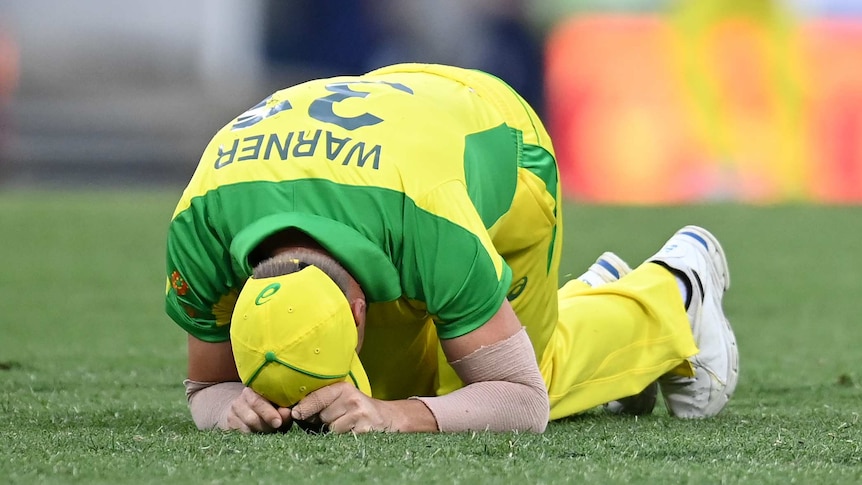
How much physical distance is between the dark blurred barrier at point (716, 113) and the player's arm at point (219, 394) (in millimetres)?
7685

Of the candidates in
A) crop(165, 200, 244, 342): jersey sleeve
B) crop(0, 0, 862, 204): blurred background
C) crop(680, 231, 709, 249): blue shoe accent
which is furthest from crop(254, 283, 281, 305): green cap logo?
crop(0, 0, 862, 204): blurred background

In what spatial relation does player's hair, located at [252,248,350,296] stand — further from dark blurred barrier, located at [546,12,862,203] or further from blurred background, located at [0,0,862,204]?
dark blurred barrier, located at [546,12,862,203]

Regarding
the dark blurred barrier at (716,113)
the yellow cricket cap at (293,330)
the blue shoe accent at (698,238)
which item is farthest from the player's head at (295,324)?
the dark blurred barrier at (716,113)

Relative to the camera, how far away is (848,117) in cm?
991

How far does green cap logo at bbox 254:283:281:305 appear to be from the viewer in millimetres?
1983

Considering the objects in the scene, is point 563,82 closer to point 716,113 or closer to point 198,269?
point 716,113

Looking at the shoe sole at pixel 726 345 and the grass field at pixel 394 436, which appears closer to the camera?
the grass field at pixel 394 436

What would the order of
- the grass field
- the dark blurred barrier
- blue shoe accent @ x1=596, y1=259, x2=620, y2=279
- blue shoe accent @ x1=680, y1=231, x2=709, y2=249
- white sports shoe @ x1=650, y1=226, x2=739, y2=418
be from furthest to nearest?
1. the dark blurred barrier
2. blue shoe accent @ x1=596, y1=259, x2=620, y2=279
3. blue shoe accent @ x1=680, y1=231, x2=709, y2=249
4. white sports shoe @ x1=650, y1=226, x2=739, y2=418
5. the grass field

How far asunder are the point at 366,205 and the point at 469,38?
9.23 metres

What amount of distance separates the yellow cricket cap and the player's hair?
0.04ft

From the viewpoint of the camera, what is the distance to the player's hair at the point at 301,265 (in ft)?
6.61

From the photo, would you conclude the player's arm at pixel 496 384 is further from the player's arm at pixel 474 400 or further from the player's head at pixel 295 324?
the player's head at pixel 295 324

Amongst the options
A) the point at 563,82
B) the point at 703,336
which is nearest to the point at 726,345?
the point at 703,336

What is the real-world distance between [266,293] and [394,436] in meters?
0.30
